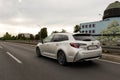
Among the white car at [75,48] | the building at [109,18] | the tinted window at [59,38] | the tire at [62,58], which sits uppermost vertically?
the building at [109,18]

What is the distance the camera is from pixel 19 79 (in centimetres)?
557

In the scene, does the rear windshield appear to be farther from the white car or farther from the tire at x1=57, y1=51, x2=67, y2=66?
the tire at x1=57, y1=51, x2=67, y2=66

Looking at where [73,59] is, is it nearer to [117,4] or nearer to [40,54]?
[40,54]

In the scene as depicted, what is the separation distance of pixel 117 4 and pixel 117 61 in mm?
75490

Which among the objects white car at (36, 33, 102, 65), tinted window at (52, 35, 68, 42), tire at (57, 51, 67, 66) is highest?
tinted window at (52, 35, 68, 42)

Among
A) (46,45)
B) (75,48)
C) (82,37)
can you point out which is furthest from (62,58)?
(46,45)

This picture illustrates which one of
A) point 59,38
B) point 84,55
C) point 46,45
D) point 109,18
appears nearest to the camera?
point 84,55

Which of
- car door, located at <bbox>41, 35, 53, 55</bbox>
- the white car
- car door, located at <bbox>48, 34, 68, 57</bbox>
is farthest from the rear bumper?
car door, located at <bbox>41, 35, 53, 55</bbox>

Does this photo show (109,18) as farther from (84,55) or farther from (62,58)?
(84,55)

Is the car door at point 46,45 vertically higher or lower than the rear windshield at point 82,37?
lower

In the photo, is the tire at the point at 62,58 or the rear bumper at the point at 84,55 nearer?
the rear bumper at the point at 84,55

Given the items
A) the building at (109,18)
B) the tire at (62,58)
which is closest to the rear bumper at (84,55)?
the tire at (62,58)

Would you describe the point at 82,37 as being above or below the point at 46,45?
above

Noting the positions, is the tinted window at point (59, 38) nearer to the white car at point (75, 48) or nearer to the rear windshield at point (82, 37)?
the white car at point (75, 48)
